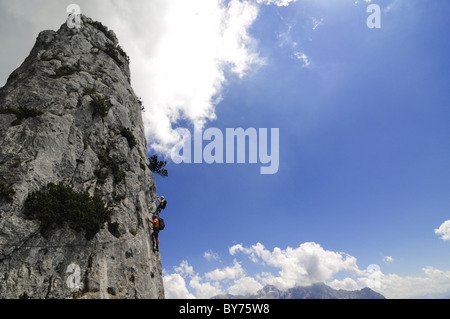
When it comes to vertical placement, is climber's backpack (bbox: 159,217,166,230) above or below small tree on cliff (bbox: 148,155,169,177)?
below

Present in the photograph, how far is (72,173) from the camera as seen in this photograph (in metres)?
19.1

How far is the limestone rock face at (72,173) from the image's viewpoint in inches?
563

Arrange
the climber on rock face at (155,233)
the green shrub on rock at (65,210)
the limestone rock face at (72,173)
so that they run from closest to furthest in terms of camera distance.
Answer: the limestone rock face at (72,173)
the green shrub on rock at (65,210)
the climber on rock face at (155,233)

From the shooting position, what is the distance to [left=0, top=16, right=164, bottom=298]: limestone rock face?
1431 cm

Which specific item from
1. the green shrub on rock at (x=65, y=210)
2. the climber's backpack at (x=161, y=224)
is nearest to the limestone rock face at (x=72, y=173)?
the green shrub on rock at (x=65, y=210)

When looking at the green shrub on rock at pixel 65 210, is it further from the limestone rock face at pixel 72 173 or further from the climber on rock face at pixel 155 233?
the climber on rock face at pixel 155 233

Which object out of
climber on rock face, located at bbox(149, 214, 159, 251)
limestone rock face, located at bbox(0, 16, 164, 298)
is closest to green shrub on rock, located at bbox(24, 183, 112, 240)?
limestone rock face, located at bbox(0, 16, 164, 298)

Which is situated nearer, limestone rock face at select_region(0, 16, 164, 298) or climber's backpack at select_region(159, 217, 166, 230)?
limestone rock face at select_region(0, 16, 164, 298)

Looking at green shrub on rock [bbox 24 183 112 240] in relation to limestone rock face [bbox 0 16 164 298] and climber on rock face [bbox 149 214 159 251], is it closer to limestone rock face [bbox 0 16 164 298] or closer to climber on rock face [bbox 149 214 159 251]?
limestone rock face [bbox 0 16 164 298]

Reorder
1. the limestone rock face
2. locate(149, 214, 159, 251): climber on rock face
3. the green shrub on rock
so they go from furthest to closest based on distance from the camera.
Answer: locate(149, 214, 159, 251): climber on rock face, the green shrub on rock, the limestone rock face

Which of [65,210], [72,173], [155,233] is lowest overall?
[155,233]

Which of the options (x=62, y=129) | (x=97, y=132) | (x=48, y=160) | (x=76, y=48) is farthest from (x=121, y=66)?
(x=48, y=160)

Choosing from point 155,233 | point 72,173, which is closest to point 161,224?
point 155,233

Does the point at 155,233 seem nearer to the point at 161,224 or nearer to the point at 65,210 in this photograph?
the point at 161,224
